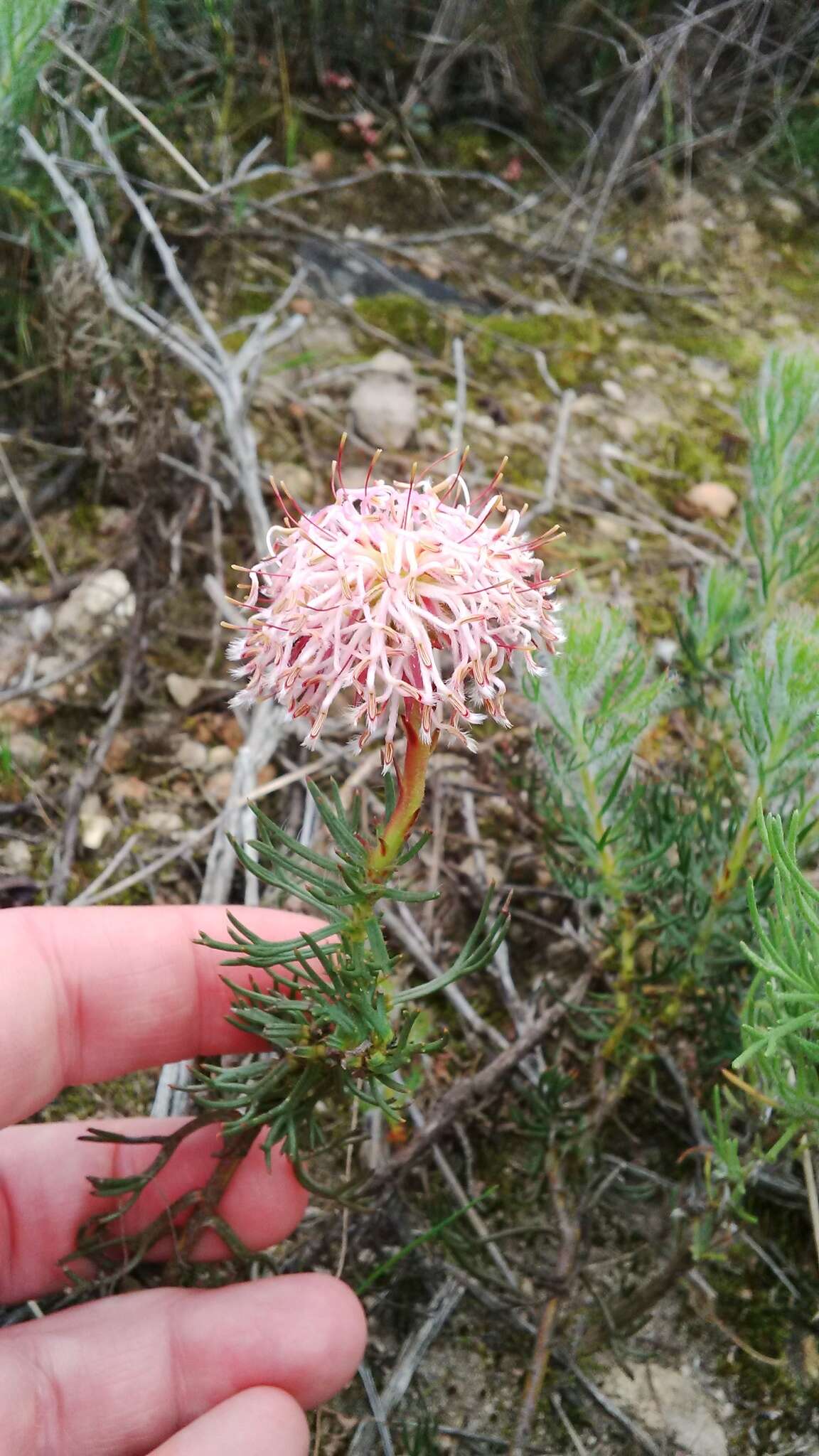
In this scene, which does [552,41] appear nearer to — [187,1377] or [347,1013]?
[347,1013]

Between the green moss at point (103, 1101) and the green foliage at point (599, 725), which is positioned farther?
the green moss at point (103, 1101)

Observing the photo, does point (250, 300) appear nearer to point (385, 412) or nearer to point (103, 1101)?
point (385, 412)

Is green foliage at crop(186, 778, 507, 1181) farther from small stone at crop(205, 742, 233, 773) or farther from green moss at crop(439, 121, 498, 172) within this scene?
green moss at crop(439, 121, 498, 172)

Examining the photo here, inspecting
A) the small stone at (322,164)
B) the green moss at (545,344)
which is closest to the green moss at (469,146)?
the small stone at (322,164)

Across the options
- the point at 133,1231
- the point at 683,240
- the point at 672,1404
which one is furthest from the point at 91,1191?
the point at 683,240

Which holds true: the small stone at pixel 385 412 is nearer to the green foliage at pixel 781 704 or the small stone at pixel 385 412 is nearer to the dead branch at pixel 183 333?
the dead branch at pixel 183 333

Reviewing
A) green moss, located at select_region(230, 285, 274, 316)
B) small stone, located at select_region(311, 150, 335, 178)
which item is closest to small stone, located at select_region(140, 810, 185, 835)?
green moss, located at select_region(230, 285, 274, 316)
